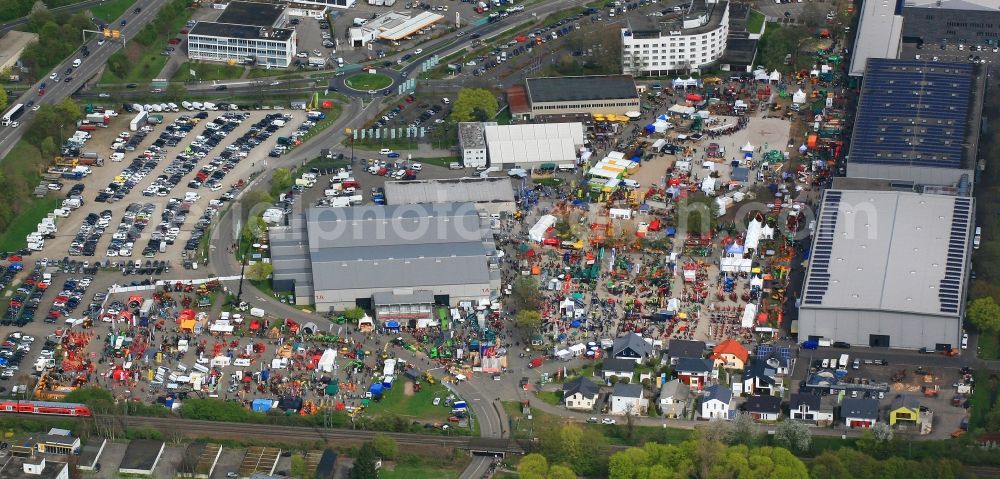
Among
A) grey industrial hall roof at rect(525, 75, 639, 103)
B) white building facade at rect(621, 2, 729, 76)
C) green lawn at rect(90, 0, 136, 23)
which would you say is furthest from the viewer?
green lawn at rect(90, 0, 136, 23)

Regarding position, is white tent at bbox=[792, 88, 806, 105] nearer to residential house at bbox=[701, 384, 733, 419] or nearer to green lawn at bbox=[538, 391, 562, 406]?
residential house at bbox=[701, 384, 733, 419]

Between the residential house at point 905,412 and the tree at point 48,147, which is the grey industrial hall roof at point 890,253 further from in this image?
the tree at point 48,147

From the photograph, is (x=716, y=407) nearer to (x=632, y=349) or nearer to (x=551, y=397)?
(x=632, y=349)

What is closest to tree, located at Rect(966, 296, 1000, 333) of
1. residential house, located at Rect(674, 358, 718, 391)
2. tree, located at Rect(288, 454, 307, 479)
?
residential house, located at Rect(674, 358, 718, 391)

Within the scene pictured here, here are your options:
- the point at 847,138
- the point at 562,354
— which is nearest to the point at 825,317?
the point at 562,354

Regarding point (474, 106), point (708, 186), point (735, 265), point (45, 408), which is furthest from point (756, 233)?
point (45, 408)

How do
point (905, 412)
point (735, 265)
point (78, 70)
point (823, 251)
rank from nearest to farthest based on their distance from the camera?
1. point (905, 412)
2. point (823, 251)
3. point (735, 265)
4. point (78, 70)
